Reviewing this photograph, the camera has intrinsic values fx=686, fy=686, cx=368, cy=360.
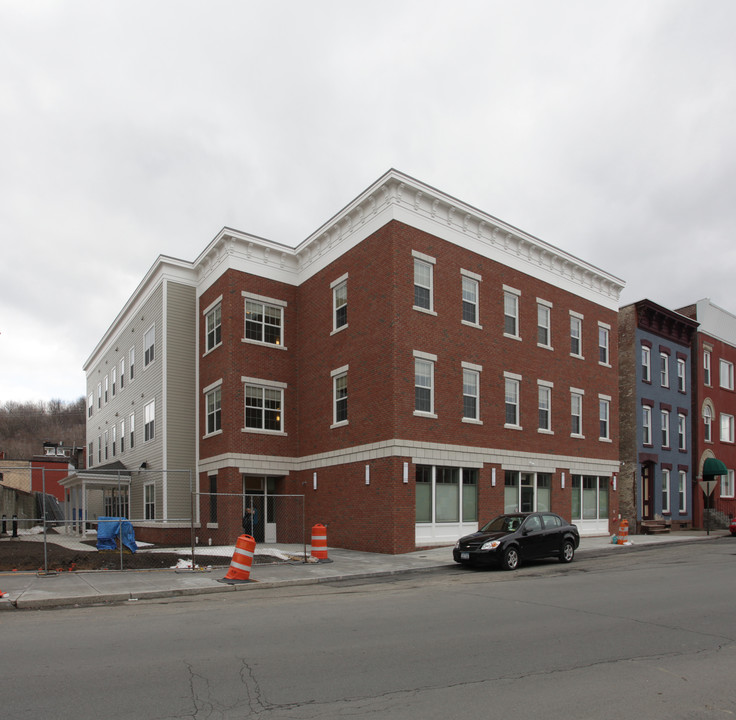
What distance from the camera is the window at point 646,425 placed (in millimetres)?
35941

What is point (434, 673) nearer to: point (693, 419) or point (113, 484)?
point (113, 484)

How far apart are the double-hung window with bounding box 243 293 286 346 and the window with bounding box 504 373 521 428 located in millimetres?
9417

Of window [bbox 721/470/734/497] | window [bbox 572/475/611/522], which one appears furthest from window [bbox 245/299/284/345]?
window [bbox 721/470/734/497]

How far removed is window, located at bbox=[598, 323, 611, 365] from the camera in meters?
33.1

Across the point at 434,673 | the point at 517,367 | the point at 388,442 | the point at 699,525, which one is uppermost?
the point at 517,367

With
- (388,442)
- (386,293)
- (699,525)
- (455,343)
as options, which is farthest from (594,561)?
(699,525)

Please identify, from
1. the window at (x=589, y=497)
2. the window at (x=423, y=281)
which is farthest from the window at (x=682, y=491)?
the window at (x=423, y=281)

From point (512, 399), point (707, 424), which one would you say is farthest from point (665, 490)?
point (512, 399)

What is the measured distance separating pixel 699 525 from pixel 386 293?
27.4 meters

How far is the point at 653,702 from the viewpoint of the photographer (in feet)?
20.9

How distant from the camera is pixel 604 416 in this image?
33094 mm

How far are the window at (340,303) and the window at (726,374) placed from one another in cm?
2850

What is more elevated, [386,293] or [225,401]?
[386,293]

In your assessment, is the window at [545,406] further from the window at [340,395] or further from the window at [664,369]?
the window at [664,369]
